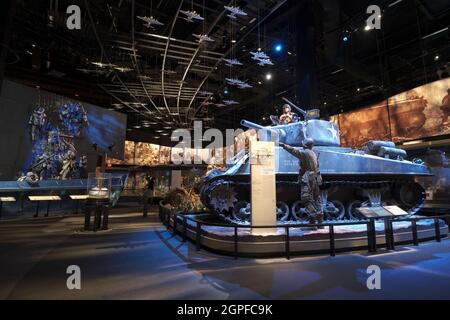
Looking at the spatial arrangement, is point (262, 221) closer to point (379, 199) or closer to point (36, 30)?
point (379, 199)

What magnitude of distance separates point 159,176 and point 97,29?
15.4 meters

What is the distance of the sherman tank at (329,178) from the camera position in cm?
700

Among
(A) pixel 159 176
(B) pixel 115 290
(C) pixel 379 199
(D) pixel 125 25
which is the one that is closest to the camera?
(B) pixel 115 290

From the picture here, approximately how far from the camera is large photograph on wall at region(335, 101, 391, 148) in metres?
15.3

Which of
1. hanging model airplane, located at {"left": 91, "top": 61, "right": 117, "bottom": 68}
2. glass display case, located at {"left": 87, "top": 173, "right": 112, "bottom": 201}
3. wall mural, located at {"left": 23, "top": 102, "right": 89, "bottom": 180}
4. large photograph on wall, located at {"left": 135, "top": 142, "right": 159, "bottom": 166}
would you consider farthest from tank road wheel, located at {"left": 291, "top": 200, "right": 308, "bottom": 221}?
large photograph on wall, located at {"left": 135, "top": 142, "right": 159, "bottom": 166}

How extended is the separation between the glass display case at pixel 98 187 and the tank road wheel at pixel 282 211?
5058 millimetres

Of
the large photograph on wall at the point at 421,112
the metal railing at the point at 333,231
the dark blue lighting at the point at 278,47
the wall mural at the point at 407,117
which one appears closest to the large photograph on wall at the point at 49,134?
the metal railing at the point at 333,231

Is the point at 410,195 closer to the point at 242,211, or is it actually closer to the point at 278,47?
the point at 242,211

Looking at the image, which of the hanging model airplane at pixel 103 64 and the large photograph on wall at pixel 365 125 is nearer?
the hanging model airplane at pixel 103 64

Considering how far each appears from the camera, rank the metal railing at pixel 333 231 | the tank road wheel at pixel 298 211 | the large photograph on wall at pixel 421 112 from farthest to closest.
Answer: the large photograph on wall at pixel 421 112, the tank road wheel at pixel 298 211, the metal railing at pixel 333 231

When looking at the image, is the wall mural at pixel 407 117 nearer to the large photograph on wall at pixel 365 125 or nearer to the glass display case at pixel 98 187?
the large photograph on wall at pixel 365 125
